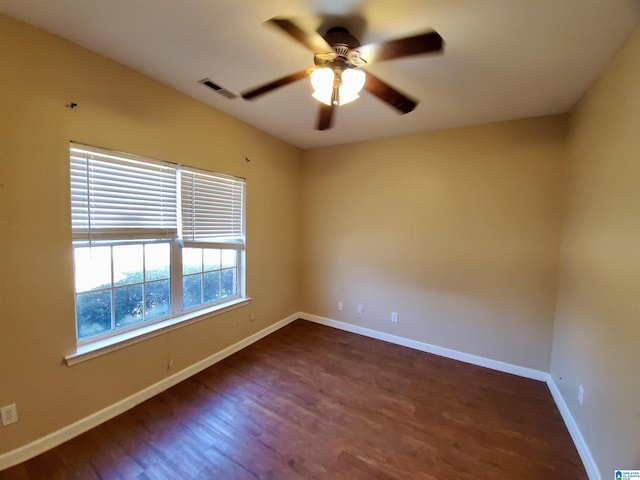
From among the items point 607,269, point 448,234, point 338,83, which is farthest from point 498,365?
point 338,83

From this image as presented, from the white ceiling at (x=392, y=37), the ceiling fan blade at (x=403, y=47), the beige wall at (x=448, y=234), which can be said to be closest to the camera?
the ceiling fan blade at (x=403, y=47)

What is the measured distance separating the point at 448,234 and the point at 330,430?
2289 millimetres

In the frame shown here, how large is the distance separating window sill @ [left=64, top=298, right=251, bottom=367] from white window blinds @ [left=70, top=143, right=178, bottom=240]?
78 cm

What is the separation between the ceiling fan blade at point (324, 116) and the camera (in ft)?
6.03

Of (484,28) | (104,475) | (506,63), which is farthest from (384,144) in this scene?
(104,475)

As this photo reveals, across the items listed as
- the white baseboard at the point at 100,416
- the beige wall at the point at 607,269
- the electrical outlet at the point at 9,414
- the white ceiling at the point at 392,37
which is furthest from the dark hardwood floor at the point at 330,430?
the white ceiling at the point at 392,37

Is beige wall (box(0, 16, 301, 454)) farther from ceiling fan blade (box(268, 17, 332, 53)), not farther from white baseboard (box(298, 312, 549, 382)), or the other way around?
white baseboard (box(298, 312, 549, 382))

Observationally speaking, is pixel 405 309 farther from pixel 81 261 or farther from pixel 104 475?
pixel 81 261

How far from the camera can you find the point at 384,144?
337 centimetres

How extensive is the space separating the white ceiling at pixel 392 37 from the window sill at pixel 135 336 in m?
2.07

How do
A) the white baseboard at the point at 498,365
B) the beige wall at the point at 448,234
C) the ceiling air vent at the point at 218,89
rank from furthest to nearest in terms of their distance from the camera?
the beige wall at the point at 448,234
the ceiling air vent at the point at 218,89
the white baseboard at the point at 498,365

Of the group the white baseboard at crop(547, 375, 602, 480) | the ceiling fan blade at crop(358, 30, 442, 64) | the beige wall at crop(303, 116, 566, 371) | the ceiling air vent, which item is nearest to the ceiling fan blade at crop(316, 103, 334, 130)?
the ceiling fan blade at crop(358, 30, 442, 64)

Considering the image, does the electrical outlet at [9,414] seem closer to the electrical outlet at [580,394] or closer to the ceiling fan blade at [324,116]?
the ceiling fan blade at [324,116]

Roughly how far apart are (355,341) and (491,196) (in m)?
2.31
